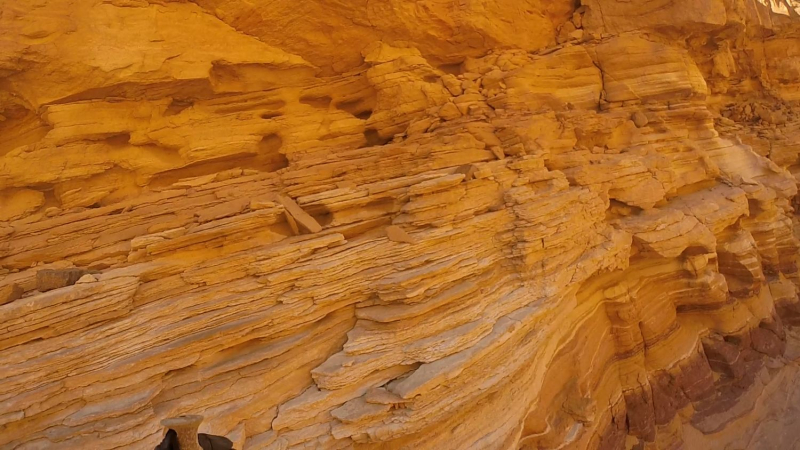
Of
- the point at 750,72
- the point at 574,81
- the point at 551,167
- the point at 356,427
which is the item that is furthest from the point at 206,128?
the point at 750,72

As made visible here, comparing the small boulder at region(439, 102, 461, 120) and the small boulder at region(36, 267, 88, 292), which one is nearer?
the small boulder at region(36, 267, 88, 292)

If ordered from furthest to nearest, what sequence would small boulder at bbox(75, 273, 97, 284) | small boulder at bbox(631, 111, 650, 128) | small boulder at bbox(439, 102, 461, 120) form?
1. small boulder at bbox(631, 111, 650, 128)
2. small boulder at bbox(439, 102, 461, 120)
3. small boulder at bbox(75, 273, 97, 284)

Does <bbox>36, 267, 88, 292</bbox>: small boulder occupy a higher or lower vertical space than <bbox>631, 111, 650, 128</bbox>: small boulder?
lower

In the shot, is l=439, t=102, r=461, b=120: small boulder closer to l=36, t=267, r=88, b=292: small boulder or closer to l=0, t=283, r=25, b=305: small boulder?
l=36, t=267, r=88, b=292: small boulder

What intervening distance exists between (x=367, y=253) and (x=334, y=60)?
12.1ft

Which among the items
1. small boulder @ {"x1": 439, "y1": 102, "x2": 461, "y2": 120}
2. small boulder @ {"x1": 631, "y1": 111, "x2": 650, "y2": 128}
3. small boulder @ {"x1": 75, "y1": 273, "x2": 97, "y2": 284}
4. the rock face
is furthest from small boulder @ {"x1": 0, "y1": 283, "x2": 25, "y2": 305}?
small boulder @ {"x1": 631, "y1": 111, "x2": 650, "y2": 128}

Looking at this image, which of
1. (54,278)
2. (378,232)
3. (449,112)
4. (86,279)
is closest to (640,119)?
(449,112)

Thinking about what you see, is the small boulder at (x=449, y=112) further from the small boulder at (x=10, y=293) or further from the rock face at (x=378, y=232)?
the small boulder at (x=10, y=293)

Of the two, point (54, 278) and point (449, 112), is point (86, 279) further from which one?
point (449, 112)

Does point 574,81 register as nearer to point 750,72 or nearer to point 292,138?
point 292,138

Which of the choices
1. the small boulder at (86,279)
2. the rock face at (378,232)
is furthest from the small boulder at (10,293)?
the small boulder at (86,279)

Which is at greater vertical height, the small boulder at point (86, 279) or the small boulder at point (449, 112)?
the small boulder at point (449, 112)

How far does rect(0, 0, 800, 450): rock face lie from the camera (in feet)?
14.5

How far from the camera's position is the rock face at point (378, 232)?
14.5ft
